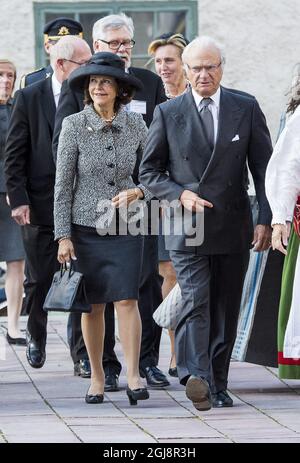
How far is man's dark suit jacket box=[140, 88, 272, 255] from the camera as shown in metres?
8.84

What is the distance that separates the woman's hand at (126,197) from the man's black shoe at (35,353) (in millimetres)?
1855

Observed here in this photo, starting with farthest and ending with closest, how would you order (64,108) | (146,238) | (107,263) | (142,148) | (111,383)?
1. (146,238)
2. (64,108)
3. (111,383)
4. (142,148)
5. (107,263)

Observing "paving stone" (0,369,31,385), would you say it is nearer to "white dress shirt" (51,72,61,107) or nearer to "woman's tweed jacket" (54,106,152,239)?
"woman's tweed jacket" (54,106,152,239)

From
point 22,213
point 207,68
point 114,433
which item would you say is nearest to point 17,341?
point 22,213

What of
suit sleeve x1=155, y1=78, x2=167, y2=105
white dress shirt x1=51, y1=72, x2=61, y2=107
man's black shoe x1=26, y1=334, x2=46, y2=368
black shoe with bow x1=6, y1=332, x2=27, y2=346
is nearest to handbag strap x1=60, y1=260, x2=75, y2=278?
suit sleeve x1=155, y1=78, x2=167, y2=105

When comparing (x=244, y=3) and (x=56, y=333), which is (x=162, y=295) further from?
(x=244, y=3)

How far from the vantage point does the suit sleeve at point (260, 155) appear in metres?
8.98

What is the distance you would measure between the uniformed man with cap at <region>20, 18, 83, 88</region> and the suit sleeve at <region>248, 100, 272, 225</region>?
2669 millimetres

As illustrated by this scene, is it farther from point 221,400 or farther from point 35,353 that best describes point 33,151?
point 221,400

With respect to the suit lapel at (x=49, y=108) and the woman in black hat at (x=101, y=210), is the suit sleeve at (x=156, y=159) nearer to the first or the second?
the woman in black hat at (x=101, y=210)

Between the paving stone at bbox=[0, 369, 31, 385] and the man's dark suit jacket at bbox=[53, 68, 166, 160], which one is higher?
the man's dark suit jacket at bbox=[53, 68, 166, 160]

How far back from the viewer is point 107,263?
9078mm

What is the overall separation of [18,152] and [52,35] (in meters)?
1.37

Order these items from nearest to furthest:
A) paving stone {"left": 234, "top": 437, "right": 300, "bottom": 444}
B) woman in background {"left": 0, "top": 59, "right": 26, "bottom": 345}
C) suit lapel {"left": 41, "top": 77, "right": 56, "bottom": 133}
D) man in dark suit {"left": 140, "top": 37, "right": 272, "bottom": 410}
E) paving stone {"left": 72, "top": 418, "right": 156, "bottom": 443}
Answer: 1. paving stone {"left": 234, "top": 437, "right": 300, "bottom": 444}
2. paving stone {"left": 72, "top": 418, "right": 156, "bottom": 443}
3. man in dark suit {"left": 140, "top": 37, "right": 272, "bottom": 410}
4. suit lapel {"left": 41, "top": 77, "right": 56, "bottom": 133}
5. woman in background {"left": 0, "top": 59, "right": 26, "bottom": 345}
